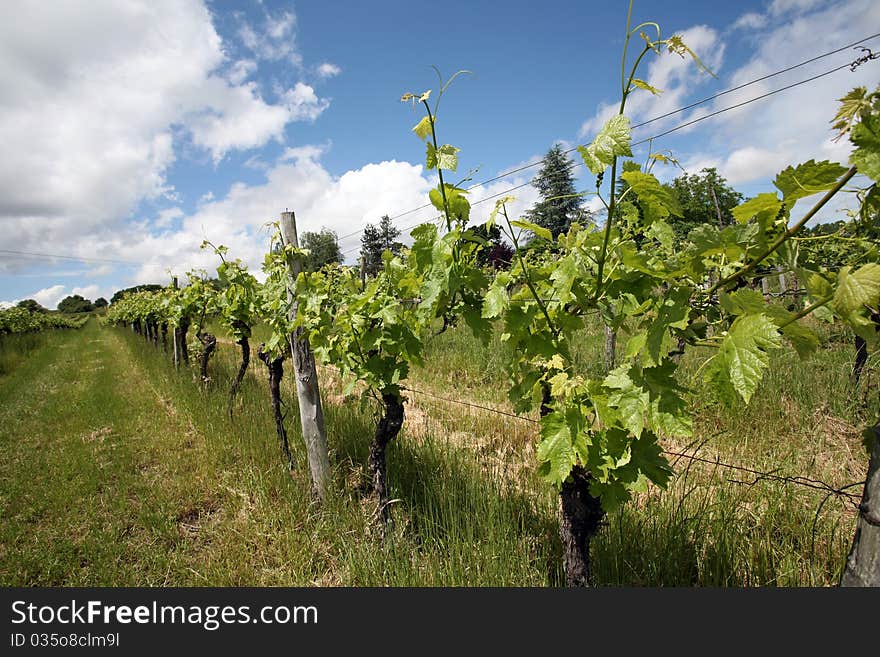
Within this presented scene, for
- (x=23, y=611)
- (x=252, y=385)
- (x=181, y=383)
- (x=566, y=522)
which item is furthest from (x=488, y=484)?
(x=181, y=383)

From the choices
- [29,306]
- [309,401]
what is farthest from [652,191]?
[29,306]

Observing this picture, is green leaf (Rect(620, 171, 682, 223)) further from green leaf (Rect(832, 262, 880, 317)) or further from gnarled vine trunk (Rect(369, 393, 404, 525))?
gnarled vine trunk (Rect(369, 393, 404, 525))

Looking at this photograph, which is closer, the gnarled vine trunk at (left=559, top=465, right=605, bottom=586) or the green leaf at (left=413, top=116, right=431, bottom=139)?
the green leaf at (left=413, top=116, right=431, bottom=139)

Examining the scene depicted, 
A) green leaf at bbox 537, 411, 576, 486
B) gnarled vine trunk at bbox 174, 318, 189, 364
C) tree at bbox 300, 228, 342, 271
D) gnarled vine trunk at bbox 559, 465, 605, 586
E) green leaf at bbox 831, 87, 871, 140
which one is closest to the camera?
green leaf at bbox 831, 87, 871, 140

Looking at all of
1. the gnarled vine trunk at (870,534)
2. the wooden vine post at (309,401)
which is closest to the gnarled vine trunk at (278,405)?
the wooden vine post at (309,401)

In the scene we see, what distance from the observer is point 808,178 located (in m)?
1.06

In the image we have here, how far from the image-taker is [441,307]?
83.4 inches

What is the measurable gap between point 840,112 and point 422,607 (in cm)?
213

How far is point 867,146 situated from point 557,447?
1.18m

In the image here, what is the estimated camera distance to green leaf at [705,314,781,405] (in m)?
1.08

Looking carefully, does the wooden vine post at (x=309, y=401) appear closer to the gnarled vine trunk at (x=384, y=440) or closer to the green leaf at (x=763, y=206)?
the gnarled vine trunk at (x=384, y=440)

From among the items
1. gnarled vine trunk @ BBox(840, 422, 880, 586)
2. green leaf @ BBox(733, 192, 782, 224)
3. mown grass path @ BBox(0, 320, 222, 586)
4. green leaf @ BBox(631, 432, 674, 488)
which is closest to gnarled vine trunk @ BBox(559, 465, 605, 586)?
green leaf @ BBox(631, 432, 674, 488)

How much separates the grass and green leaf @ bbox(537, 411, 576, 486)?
891 mm

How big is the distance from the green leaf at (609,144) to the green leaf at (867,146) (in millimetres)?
467
